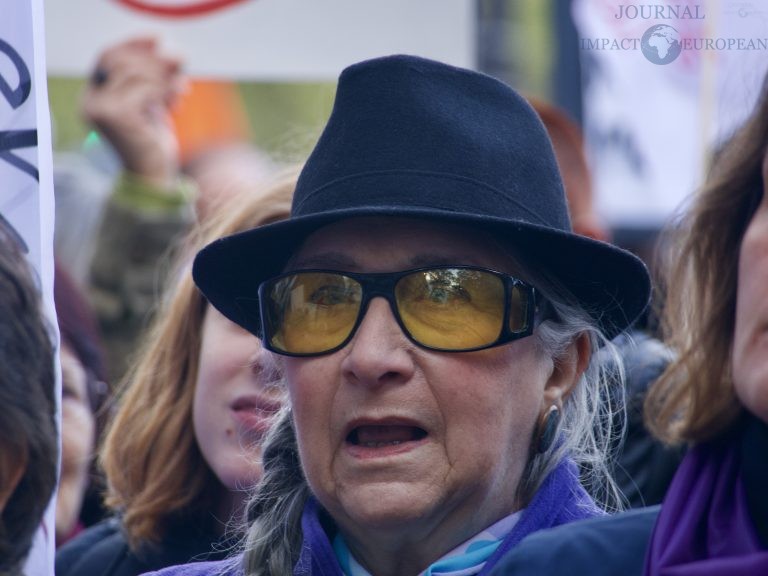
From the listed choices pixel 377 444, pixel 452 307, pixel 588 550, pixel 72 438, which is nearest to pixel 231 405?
pixel 72 438

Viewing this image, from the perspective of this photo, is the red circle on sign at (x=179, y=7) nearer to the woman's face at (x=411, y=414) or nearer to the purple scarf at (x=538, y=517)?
the woman's face at (x=411, y=414)

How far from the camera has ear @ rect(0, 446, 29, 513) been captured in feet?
7.02

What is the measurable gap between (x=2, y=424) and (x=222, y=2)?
4.44 m

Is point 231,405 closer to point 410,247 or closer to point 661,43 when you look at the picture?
point 410,247

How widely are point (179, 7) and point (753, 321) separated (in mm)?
4702

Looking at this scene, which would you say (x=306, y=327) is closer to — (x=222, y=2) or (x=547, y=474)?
(x=547, y=474)

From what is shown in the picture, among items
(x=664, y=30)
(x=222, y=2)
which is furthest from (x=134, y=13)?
(x=664, y=30)

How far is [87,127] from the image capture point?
6.62 metres

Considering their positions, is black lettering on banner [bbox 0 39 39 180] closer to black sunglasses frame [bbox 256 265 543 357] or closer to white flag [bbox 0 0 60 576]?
white flag [bbox 0 0 60 576]

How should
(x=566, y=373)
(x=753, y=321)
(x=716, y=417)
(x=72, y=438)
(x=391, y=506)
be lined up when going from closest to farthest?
1. (x=753, y=321)
2. (x=716, y=417)
3. (x=391, y=506)
4. (x=566, y=373)
5. (x=72, y=438)

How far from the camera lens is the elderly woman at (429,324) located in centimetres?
265

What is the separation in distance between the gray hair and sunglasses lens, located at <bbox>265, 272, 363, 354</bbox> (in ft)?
0.89

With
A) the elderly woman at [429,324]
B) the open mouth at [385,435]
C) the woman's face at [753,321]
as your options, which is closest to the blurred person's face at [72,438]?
the elderly woman at [429,324]

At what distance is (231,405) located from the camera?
143 inches
